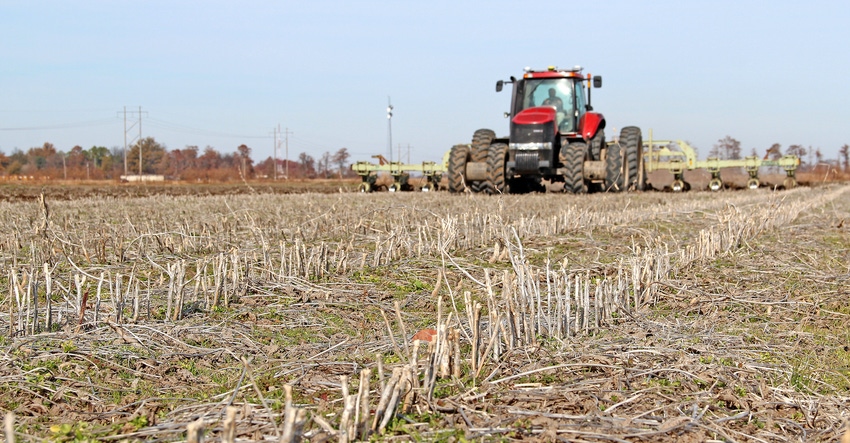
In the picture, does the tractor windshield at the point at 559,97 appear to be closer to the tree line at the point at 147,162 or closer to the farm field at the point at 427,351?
the farm field at the point at 427,351

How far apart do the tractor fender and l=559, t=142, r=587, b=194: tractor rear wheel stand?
108 cm

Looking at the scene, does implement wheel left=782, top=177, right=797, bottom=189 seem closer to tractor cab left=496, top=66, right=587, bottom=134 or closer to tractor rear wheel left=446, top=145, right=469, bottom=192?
tractor cab left=496, top=66, right=587, bottom=134

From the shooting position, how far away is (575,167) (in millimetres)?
17094

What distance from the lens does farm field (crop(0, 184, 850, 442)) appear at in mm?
2725

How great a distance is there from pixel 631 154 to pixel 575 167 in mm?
2668

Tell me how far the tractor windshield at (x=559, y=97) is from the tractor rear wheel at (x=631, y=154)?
1478 millimetres

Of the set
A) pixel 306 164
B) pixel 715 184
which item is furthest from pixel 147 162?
pixel 715 184

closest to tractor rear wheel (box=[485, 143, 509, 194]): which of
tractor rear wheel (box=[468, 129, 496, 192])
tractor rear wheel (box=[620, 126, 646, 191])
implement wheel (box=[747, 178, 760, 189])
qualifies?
tractor rear wheel (box=[468, 129, 496, 192])

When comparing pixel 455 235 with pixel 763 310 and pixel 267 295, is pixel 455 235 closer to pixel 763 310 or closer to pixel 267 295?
pixel 267 295

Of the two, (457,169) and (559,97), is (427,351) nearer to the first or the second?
(457,169)

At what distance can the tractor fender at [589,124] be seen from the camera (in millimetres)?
18369

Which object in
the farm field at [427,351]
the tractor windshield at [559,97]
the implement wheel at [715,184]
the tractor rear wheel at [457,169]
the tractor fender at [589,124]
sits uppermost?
the tractor windshield at [559,97]

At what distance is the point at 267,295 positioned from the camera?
16.8 ft

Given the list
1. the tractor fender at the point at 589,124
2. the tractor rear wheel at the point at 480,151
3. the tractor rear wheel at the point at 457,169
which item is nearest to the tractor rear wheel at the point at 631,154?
the tractor fender at the point at 589,124
